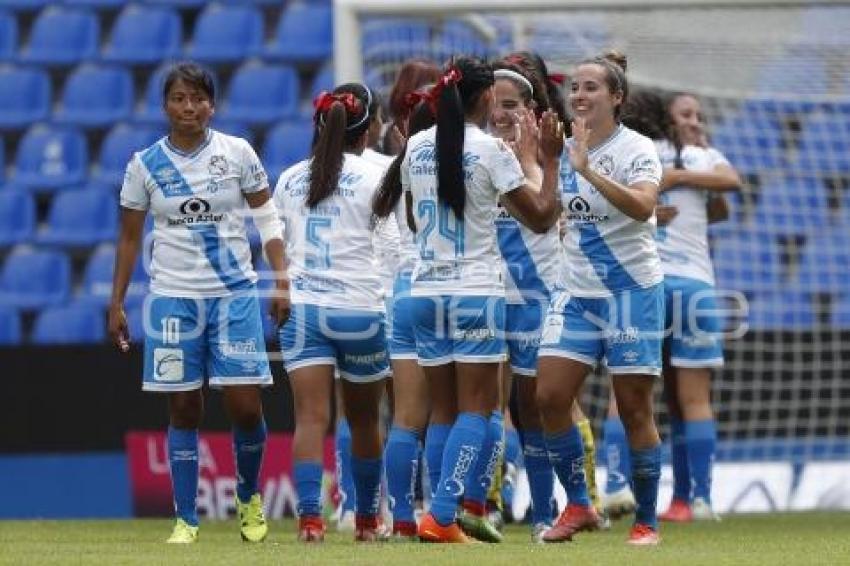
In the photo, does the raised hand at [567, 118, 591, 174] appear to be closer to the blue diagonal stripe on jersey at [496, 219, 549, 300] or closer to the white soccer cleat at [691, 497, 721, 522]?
the blue diagonal stripe on jersey at [496, 219, 549, 300]

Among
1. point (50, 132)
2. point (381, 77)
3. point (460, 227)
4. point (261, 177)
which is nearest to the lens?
point (460, 227)

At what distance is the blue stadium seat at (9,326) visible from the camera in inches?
567

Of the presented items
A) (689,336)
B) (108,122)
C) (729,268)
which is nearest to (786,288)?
(729,268)

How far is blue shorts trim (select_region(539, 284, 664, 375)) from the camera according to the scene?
7598 millimetres

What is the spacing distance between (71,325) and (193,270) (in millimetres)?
6282

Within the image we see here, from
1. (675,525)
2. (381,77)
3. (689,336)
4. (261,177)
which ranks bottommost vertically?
(675,525)

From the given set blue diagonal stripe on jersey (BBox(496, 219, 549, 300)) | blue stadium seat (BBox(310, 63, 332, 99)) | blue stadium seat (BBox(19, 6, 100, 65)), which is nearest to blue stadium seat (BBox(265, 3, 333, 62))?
blue stadium seat (BBox(310, 63, 332, 99))

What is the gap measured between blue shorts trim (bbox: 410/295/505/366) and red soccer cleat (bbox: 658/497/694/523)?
9.93 feet

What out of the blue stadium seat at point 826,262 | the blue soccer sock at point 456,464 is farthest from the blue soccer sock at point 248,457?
the blue stadium seat at point 826,262

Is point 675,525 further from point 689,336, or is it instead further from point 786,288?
point 786,288

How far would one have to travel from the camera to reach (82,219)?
592 inches

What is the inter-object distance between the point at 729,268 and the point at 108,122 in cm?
525

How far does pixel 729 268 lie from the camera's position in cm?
1351

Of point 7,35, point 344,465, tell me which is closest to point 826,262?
point 344,465
